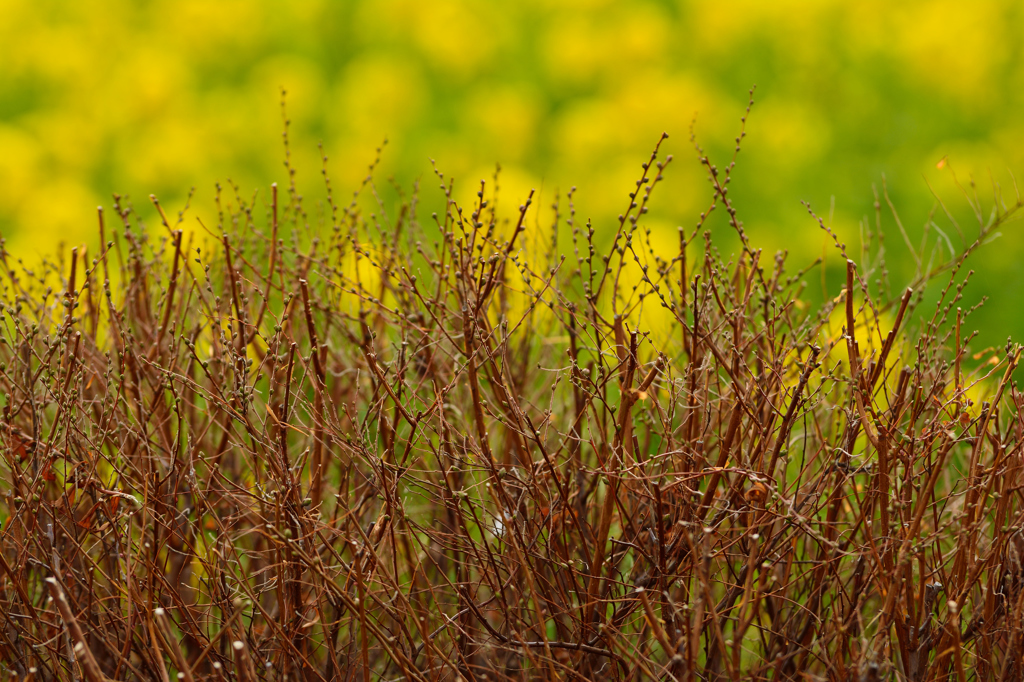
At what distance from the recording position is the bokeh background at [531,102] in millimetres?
3561

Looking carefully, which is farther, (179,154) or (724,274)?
(179,154)

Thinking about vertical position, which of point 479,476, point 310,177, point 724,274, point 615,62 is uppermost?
point 615,62

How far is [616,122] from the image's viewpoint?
12.2 feet

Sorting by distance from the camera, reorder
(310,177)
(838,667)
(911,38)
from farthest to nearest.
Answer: (310,177), (911,38), (838,667)

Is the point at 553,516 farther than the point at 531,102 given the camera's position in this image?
No

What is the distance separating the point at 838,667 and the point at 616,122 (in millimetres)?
2993

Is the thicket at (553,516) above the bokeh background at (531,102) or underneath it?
underneath

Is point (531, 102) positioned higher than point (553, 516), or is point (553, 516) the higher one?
point (531, 102)

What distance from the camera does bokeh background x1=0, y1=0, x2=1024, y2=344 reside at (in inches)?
140

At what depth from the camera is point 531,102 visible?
3967 mm

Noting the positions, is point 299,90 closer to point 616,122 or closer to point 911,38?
point 616,122

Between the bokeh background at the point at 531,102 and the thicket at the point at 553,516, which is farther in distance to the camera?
the bokeh background at the point at 531,102

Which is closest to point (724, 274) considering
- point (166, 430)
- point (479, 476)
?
point (479, 476)

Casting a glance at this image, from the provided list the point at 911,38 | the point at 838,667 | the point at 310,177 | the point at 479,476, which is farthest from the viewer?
the point at 310,177
